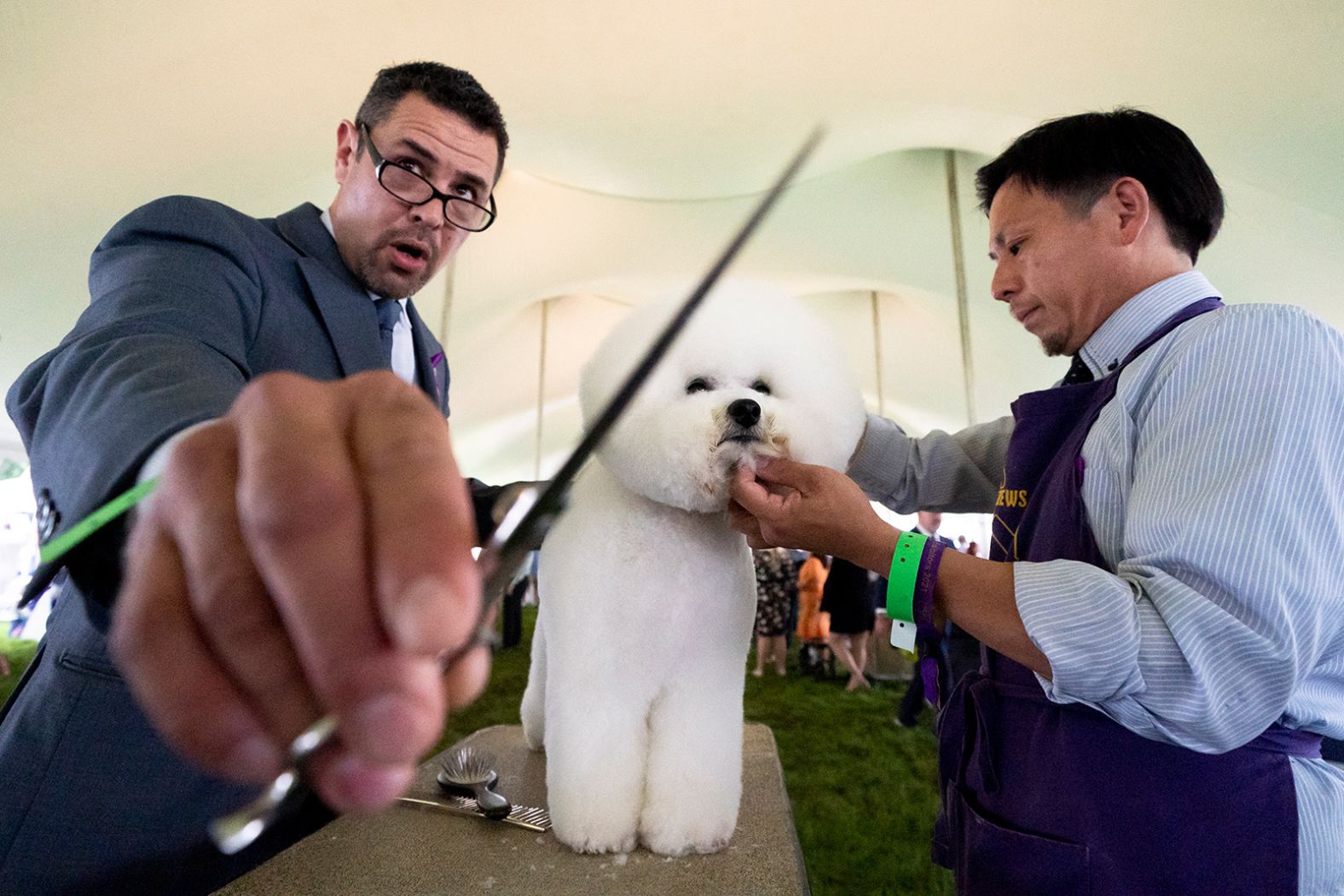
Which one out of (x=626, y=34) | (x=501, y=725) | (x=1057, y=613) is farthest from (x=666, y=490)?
(x=626, y=34)

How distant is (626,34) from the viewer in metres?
1.94

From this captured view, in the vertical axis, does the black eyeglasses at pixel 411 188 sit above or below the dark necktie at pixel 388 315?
above

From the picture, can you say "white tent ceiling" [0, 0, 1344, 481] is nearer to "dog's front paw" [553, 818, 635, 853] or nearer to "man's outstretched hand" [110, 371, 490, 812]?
"dog's front paw" [553, 818, 635, 853]

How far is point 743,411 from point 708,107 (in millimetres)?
1104

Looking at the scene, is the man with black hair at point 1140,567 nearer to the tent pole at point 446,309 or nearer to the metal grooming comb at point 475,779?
the tent pole at point 446,309

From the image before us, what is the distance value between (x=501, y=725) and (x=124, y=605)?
Result: 1.26 m

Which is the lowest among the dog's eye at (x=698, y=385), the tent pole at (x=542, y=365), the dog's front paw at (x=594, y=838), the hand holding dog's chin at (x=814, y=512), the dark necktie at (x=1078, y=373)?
the dog's front paw at (x=594, y=838)

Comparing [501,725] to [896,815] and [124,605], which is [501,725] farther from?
[124,605]

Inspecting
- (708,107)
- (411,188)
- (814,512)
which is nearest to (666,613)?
(814,512)

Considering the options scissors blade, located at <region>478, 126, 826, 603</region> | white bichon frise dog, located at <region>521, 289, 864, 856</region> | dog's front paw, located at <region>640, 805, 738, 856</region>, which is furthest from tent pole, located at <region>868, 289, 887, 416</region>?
scissors blade, located at <region>478, 126, 826, 603</region>

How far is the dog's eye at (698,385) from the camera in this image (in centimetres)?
68

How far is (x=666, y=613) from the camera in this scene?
2.36ft

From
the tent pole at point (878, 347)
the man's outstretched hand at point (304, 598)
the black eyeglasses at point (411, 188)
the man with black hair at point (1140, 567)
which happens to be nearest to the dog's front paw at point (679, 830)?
the man with black hair at point (1140, 567)

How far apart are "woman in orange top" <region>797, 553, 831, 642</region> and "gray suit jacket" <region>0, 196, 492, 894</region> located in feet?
10.9
